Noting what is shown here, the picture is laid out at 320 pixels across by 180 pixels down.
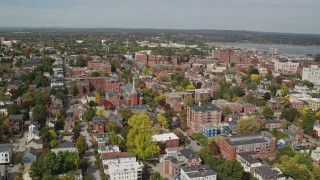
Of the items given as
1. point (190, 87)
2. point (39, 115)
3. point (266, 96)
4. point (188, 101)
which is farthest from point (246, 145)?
point (190, 87)

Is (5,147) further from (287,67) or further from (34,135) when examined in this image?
(287,67)

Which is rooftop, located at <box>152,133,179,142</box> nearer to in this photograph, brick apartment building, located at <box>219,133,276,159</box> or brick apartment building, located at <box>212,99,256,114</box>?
brick apartment building, located at <box>219,133,276,159</box>

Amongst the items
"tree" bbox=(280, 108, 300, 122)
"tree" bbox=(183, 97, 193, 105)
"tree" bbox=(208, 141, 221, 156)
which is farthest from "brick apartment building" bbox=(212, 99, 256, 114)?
"tree" bbox=(208, 141, 221, 156)

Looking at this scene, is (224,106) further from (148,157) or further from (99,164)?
(99,164)

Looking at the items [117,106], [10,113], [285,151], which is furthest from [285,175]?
[10,113]

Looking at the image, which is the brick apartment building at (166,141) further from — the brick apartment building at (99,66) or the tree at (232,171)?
the brick apartment building at (99,66)

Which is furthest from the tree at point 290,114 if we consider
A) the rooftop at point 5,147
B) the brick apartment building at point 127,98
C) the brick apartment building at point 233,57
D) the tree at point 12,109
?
the brick apartment building at point 233,57
